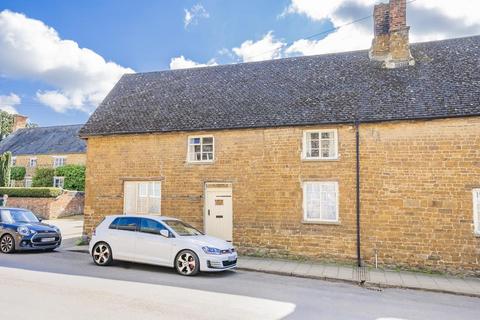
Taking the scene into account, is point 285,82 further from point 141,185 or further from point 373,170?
point 141,185

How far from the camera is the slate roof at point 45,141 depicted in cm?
3716

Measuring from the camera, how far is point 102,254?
1086cm

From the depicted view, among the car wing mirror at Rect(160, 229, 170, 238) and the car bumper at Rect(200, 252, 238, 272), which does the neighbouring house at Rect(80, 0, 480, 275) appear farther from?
the car wing mirror at Rect(160, 229, 170, 238)

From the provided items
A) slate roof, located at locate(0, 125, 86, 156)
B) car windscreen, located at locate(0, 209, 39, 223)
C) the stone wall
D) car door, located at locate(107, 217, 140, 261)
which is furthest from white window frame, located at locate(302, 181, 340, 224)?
slate roof, located at locate(0, 125, 86, 156)

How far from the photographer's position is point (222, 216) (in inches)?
544

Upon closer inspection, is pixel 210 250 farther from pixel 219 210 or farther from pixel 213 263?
pixel 219 210

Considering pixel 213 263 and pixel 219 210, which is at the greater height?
pixel 219 210

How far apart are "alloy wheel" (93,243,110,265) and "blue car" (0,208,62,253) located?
3.31 meters

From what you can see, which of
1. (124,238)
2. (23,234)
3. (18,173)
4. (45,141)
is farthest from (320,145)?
(18,173)

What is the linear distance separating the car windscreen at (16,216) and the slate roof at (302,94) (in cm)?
402

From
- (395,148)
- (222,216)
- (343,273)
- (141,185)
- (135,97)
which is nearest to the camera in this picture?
(343,273)

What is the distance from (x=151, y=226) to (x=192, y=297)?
368cm

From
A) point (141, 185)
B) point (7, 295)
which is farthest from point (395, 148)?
point (7, 295)

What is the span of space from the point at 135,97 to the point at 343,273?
40.7ft
